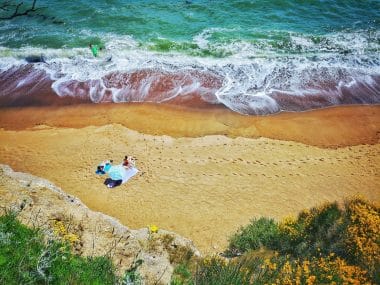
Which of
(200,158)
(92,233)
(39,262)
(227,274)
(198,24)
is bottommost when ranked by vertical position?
(200,158)

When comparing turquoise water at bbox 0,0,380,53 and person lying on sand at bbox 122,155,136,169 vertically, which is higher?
turquoise water at bbox 0,0,380,53

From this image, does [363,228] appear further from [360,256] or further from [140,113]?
[140,113]

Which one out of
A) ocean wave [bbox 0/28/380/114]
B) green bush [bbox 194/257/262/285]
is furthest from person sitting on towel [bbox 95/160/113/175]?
green bush [bbox 194/257/262/285]

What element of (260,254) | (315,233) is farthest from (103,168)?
(315,233)

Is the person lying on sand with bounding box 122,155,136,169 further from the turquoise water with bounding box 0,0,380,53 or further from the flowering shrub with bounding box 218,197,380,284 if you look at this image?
the turquoise water with bounding box 0,0,380,53

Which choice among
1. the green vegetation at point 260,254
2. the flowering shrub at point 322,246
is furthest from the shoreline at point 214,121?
the green vegetation at point 260,254

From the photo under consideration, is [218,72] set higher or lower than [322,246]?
lower

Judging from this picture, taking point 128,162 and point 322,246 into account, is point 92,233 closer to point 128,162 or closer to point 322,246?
point 322,246
